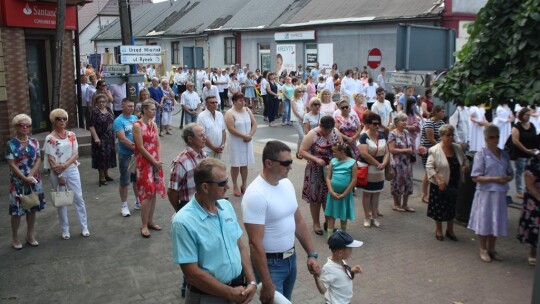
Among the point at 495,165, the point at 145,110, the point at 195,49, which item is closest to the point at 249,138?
the point at 145,110

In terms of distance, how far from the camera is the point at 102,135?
416 inches

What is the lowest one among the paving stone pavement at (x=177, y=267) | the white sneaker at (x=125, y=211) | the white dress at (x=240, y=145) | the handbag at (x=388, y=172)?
the paving stone pavement at (x=177, y=267)

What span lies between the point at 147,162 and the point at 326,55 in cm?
2272

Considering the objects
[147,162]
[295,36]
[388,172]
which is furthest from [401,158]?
[295,36]

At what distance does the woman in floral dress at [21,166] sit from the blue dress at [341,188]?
3837 millimetres

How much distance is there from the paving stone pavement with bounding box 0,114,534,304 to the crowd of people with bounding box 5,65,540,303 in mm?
243

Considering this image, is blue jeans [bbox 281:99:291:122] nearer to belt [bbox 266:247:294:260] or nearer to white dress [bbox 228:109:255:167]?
white dress [bbox 228:109:255:167]

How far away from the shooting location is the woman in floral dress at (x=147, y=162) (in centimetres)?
758

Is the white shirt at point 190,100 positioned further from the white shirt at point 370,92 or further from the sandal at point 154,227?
the sandal at point 154,227

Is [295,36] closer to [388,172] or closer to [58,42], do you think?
[58,42]

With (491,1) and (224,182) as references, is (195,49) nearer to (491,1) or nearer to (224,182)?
(491,1)

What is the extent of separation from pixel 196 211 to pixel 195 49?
16036 mm

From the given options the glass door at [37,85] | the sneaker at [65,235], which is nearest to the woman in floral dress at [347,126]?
the sneaker at [65,235]

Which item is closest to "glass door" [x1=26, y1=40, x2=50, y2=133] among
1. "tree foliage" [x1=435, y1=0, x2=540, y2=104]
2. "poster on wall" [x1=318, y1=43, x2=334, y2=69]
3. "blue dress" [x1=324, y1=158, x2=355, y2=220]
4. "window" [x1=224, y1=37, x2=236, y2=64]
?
"blue dress" [x1=324, y1=158, x2=355, y2=220]
